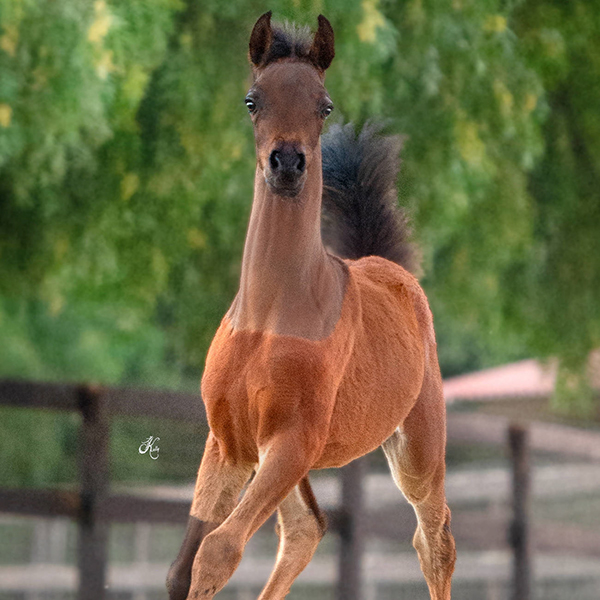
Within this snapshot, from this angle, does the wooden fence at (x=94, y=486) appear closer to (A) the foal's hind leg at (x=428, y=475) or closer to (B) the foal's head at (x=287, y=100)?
(A) the foal's hind leg at (x=428, y=475)

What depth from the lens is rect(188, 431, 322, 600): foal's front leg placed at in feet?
4.74

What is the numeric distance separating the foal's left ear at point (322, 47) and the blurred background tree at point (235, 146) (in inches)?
46.0

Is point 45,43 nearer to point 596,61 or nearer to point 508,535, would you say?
point 596,61

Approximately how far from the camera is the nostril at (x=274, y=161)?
141 centimetres

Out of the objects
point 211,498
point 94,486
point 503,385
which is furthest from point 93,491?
point 503,385

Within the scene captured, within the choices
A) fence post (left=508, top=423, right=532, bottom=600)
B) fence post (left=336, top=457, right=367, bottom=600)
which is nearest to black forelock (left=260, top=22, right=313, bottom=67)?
fence post (left=336, top=457, right=367, bottom=600)

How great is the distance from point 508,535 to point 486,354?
7.10 m

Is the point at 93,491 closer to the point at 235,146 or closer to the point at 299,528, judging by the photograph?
the point at 235,146

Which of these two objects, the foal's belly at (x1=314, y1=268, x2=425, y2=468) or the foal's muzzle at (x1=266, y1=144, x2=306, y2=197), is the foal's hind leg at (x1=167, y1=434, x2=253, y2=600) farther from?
the foal's muzzle at (x1=266, y1=144, x2=306, y2=197)

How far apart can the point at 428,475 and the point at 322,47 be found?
2.66ft

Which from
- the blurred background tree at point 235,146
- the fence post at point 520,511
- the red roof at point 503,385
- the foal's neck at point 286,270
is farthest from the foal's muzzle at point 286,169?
the red roof at point 503,385

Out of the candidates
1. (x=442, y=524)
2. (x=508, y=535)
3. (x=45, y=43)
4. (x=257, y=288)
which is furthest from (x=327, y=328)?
(x=508, y=535)

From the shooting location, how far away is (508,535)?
601cm

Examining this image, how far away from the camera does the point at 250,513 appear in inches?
57.6
